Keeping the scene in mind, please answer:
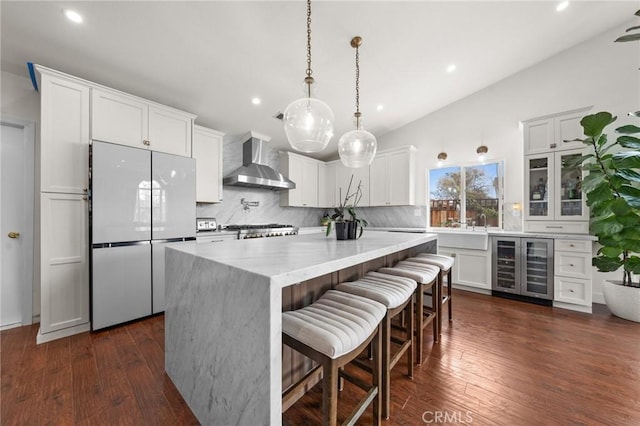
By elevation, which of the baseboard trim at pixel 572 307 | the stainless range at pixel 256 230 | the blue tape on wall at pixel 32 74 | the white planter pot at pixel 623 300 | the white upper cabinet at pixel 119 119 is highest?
the blue tape on wall at pixel 32 74

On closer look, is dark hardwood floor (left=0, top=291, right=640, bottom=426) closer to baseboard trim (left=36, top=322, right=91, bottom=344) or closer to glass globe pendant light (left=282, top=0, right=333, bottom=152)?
baseboard trim (left=36, top=322, right=91, bottom=344)

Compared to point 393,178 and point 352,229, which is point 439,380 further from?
point 393,178

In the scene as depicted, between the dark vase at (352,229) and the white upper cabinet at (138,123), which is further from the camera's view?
the white upper cabinet at (138,123)

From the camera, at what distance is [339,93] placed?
338 cm

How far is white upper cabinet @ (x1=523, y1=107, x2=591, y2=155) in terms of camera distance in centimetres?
290

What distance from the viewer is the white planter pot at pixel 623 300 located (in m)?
2.49

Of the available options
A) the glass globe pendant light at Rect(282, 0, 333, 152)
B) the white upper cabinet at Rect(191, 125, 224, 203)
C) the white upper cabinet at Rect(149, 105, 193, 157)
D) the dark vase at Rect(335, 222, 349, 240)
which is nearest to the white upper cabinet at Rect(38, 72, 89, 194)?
the white upper cabinet at Rect(149, 105, 193, 157)

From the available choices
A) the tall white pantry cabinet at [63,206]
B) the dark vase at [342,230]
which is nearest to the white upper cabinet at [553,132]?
the dark vase at [342,230]

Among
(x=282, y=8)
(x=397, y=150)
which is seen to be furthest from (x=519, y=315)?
(x=282, y=8)

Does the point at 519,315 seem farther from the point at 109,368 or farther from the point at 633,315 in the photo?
the point at 109,368

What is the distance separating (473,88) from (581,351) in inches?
142

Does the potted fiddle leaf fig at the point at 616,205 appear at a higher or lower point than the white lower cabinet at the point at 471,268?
higher

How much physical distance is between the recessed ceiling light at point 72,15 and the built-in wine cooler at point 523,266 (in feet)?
16.3

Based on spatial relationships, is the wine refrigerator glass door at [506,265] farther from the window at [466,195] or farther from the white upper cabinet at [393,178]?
the white upper cabinet at [393,178]
